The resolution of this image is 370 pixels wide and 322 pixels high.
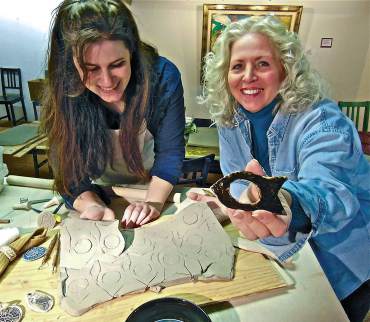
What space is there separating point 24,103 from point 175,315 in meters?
4.93

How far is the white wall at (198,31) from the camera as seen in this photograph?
346cm

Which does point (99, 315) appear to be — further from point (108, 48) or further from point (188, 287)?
point (108, 48)

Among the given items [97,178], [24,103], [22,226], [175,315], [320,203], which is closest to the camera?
[175,315]

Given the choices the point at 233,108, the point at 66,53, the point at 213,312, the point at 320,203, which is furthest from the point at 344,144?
the point at 66,53

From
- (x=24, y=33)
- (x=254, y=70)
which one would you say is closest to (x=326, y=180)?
(x=254, y=70)

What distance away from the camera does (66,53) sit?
884mm

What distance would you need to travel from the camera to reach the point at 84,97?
103cm

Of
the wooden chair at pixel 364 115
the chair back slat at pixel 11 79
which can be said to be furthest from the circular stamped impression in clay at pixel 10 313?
the chair back slat at pixel 11 79

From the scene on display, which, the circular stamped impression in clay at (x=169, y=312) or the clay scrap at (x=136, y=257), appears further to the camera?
the clay scrap at (x=136, y=257)

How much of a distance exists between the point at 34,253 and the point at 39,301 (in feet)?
0.59

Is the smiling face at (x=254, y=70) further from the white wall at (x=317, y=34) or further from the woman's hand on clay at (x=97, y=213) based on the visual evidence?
the white wall at (x=317, y=34)

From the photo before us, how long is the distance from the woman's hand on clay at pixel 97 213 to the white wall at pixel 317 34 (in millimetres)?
3016

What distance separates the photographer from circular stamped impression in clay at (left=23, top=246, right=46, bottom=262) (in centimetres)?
82

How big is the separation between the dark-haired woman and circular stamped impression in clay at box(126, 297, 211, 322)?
0.34 metres
